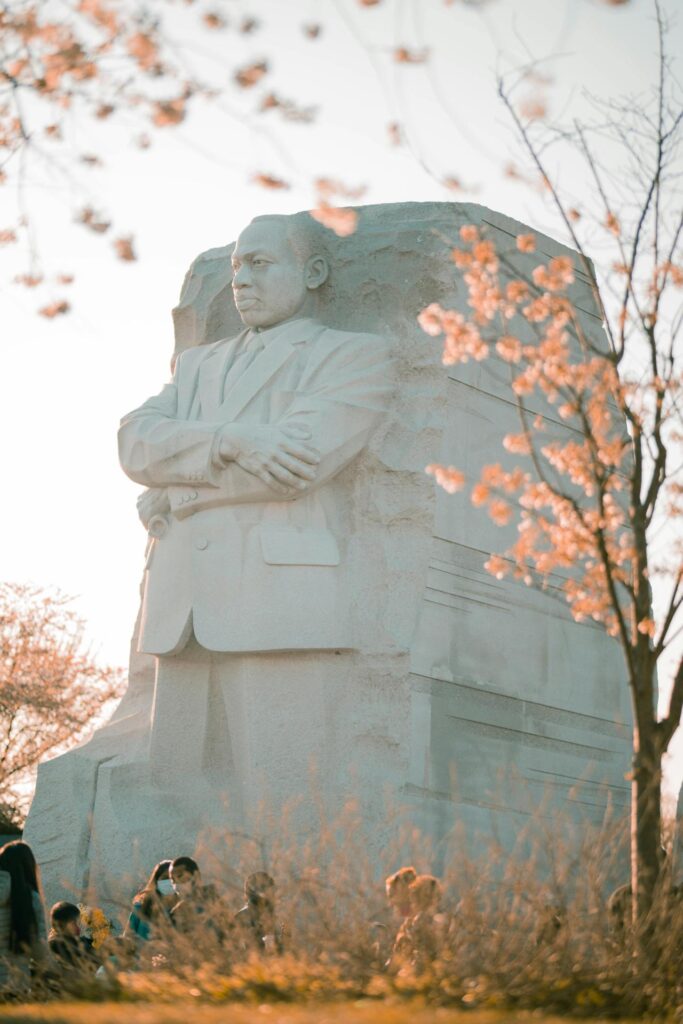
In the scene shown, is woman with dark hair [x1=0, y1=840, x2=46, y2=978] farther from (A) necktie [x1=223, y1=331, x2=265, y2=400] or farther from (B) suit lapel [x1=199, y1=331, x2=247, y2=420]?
(A) necktie [x1=223, y1=331, x2=265, y2=400]

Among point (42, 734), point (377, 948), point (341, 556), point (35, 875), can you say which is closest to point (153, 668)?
point (341, 556)

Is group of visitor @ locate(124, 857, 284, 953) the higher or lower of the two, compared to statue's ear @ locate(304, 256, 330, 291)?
lower

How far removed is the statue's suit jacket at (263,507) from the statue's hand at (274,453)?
6 centimetres

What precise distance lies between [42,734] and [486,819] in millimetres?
14462

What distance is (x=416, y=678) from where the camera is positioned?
8.62 m

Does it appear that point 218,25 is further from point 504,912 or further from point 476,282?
point 504,912

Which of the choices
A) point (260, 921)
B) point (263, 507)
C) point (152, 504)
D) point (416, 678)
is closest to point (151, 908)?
point (260, 921)

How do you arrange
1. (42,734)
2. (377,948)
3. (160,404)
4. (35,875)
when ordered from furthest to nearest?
(42,734) → (160,404) → (35,875) → (377,948)

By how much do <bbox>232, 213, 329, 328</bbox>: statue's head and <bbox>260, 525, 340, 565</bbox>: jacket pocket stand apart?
3.98ft

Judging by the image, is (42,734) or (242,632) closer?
(242,632)

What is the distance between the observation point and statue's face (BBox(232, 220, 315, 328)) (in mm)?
9234

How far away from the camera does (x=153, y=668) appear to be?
988 centimetres

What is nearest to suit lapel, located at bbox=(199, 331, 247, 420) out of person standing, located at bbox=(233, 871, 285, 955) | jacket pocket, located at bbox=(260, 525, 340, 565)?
jacket pocket, located at bbox=(260, 525, 340, 565)

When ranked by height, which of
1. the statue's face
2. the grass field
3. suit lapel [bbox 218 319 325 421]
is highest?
the statue's face
